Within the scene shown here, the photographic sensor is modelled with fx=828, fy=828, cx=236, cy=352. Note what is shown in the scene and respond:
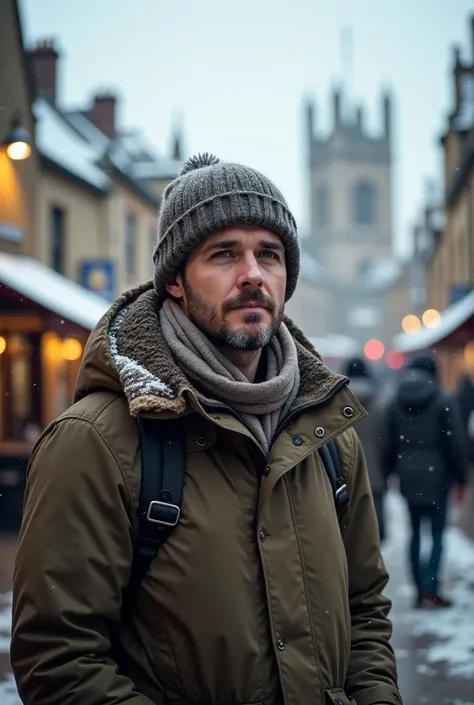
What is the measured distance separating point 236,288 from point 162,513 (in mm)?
650

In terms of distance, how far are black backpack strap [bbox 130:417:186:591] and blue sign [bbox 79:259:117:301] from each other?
46.0ft

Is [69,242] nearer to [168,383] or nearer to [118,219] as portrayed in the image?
[118,219]

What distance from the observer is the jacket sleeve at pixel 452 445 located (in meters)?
6.74

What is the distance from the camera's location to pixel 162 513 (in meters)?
1.94

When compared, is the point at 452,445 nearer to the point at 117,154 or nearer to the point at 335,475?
the point at 335,475

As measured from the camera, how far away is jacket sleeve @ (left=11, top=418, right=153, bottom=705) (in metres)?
1.83

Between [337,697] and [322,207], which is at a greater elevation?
[322,207]

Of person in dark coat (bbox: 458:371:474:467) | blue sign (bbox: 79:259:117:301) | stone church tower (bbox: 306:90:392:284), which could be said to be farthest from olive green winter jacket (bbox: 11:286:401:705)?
stone church tower (bbox: 306:90:392:284)

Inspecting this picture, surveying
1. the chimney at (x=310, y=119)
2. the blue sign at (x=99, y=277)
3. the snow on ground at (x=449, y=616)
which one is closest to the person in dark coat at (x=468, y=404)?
the snow on ground at (x=449, y=616)

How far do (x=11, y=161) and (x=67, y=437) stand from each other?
1079cm

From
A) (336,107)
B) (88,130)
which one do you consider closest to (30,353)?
(88,130)

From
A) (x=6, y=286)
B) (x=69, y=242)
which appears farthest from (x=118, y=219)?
(x=6, y=286)

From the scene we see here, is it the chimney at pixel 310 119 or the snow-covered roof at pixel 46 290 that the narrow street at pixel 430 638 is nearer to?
the snow-covered roof at pixel 46 290

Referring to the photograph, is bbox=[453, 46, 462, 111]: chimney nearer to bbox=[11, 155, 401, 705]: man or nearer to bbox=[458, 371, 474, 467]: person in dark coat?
bbox=[458, 371, 474, 467]: person in dark coat
